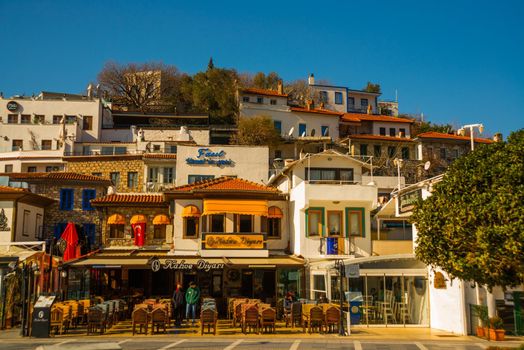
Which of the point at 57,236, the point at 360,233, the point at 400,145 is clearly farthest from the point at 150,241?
the point at 400,145

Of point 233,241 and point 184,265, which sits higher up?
point 233,241

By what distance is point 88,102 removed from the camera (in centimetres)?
6075

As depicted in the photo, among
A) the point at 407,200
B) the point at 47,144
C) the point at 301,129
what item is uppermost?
the point at 301,129

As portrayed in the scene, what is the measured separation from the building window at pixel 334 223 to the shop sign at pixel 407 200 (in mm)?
5692

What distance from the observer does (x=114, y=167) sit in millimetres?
46688

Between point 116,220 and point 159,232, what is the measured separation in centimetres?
265

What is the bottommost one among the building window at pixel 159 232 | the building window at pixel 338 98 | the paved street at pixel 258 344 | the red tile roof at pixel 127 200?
the paved street at pixel 258 344

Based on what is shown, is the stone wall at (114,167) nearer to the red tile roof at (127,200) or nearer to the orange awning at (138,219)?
the red tile roof at (127,200)

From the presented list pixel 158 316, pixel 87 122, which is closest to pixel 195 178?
pixel 158 316

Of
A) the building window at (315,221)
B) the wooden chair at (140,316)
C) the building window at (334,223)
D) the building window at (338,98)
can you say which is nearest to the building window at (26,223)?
the wooden chair at (140,316)

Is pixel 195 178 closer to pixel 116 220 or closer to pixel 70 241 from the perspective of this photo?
pixel 116 220

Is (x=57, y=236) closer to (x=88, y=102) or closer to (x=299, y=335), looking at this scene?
(x=299, y=335)

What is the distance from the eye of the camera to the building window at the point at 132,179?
45594 millimetres

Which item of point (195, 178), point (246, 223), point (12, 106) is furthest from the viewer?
point (12, 106)
